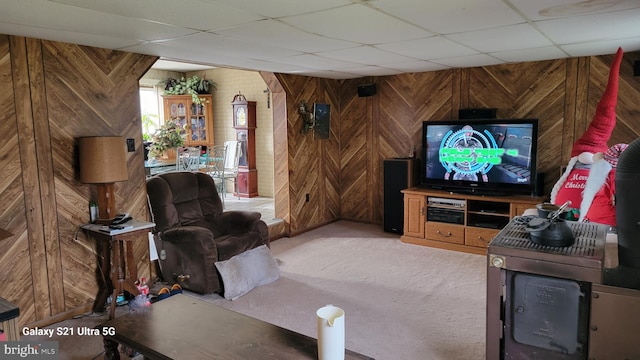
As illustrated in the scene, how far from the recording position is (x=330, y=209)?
253 inches

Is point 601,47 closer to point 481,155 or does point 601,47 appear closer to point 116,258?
point 481,155

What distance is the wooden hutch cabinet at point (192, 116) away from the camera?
8000 millimetres

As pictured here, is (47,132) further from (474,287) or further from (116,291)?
(474,287)

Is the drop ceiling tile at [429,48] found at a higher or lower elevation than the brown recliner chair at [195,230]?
higher

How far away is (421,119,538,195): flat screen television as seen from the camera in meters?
4.78

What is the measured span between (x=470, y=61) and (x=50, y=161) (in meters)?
4.13

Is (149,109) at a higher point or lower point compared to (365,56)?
lower

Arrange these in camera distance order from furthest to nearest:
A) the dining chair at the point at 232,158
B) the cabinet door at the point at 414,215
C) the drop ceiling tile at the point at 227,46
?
the dining chair at the point at 232,158, the cabinet door at the point at 414,215, the drop ceiling tile at the point at 227,46

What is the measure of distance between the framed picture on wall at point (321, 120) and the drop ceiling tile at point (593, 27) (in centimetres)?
309

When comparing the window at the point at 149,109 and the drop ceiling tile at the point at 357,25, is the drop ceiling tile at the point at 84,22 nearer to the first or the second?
the drop ceiling tile at the point at 357,25

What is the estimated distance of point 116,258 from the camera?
11.0 feet

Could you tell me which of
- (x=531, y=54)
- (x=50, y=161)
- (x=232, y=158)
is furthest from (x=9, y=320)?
(x=232, y=158)

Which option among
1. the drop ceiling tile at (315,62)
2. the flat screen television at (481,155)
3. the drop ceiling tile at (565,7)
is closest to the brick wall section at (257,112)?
the drop ceiling tile at (315,62)

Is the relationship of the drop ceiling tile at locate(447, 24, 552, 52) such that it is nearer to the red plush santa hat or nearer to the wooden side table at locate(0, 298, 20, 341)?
the red plush santa hat
